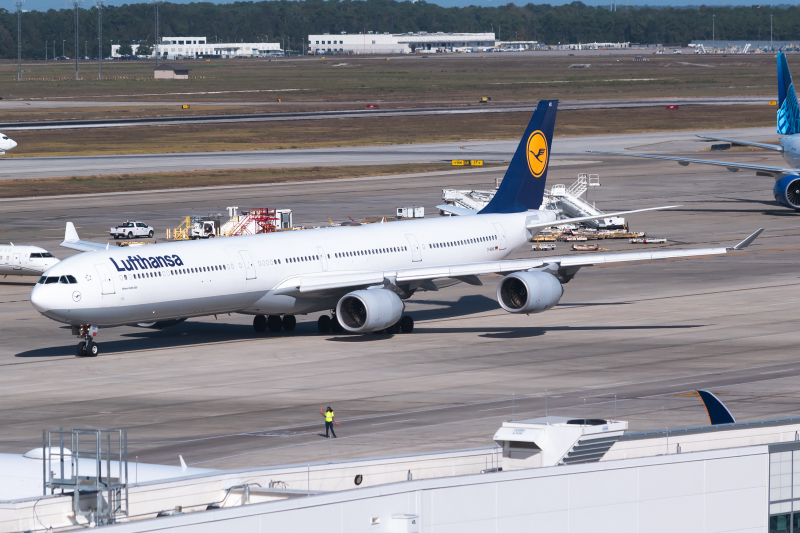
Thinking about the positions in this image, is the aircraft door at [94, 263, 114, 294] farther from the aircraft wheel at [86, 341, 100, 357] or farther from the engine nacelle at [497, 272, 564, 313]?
the engine nacelle at [497, 272, 564, 313]

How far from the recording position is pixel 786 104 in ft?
320

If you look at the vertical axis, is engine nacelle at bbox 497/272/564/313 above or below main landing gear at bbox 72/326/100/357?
above

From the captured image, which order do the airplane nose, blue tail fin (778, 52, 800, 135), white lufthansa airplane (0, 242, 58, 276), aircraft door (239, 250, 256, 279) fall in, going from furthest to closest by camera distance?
blue tail fin (778, 52, 800, 135) < white lufthansa airplane (0, 242, 58, 276) < aircraft door (239, 250, 256, 279) < the airplane nose

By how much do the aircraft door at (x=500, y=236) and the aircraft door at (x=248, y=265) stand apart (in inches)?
572

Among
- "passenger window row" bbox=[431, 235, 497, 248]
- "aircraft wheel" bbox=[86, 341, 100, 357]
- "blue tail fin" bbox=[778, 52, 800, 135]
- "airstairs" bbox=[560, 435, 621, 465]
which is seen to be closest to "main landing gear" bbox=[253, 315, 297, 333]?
"passenger window row" bbox=[431, 235, 497, 248]

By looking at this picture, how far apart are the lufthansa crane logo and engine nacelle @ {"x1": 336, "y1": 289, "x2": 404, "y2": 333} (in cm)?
1356

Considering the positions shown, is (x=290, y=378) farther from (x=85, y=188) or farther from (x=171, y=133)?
(x=171, y=133)

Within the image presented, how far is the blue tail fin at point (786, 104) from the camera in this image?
95875 mm

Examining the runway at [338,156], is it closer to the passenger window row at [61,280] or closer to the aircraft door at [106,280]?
Answer: the passenger window row at [61,280]

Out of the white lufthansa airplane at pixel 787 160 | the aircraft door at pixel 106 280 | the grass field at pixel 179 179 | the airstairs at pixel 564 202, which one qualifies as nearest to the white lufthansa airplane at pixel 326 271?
the aircraft door at pixel 106 280

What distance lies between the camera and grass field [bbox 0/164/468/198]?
374 ft

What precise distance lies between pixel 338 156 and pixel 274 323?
85885mm

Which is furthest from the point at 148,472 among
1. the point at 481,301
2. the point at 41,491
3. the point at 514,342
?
the point at 481,301

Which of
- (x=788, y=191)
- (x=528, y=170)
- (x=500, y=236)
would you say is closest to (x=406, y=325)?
(x=500, y=236)
